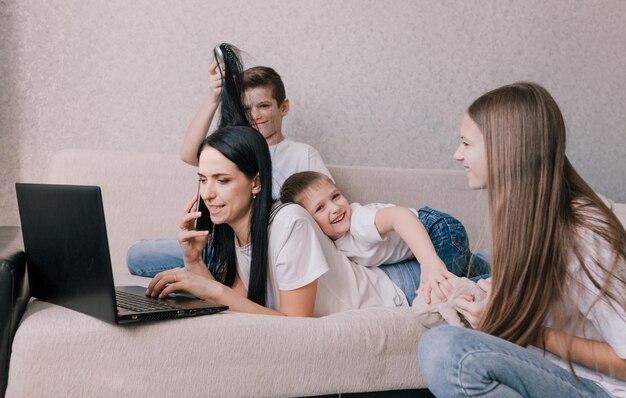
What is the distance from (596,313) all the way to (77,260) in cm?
96

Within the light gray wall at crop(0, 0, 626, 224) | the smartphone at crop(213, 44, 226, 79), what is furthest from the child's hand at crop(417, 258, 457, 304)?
the light gray wall at crop(0, 0, 626, 224)

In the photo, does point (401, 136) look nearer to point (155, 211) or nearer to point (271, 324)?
point (155, 211)

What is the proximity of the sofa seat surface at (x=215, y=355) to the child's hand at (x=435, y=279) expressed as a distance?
8 centimetres

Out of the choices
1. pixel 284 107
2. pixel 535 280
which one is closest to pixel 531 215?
pixel 535 280

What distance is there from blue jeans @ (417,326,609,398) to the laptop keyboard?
551mm

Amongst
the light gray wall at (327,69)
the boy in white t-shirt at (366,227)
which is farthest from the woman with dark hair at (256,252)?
the light gray wall at (327,69)

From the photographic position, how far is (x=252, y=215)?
1.71 meters

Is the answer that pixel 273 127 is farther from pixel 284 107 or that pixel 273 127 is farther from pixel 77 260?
pixel 77 260

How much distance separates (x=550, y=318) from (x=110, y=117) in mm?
1895

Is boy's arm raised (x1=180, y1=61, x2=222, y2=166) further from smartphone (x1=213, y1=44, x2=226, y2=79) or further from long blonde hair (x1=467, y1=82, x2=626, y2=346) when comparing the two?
long blonde hair (x1=467, y1=82, x2=626, y2=346)

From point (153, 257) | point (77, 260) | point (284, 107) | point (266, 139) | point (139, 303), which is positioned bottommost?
point (153, 257)

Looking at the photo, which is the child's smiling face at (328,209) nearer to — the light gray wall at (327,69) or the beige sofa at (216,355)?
the beige sofa at (216,355)

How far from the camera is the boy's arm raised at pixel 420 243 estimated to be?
158 cm

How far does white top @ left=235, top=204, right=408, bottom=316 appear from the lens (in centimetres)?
161
